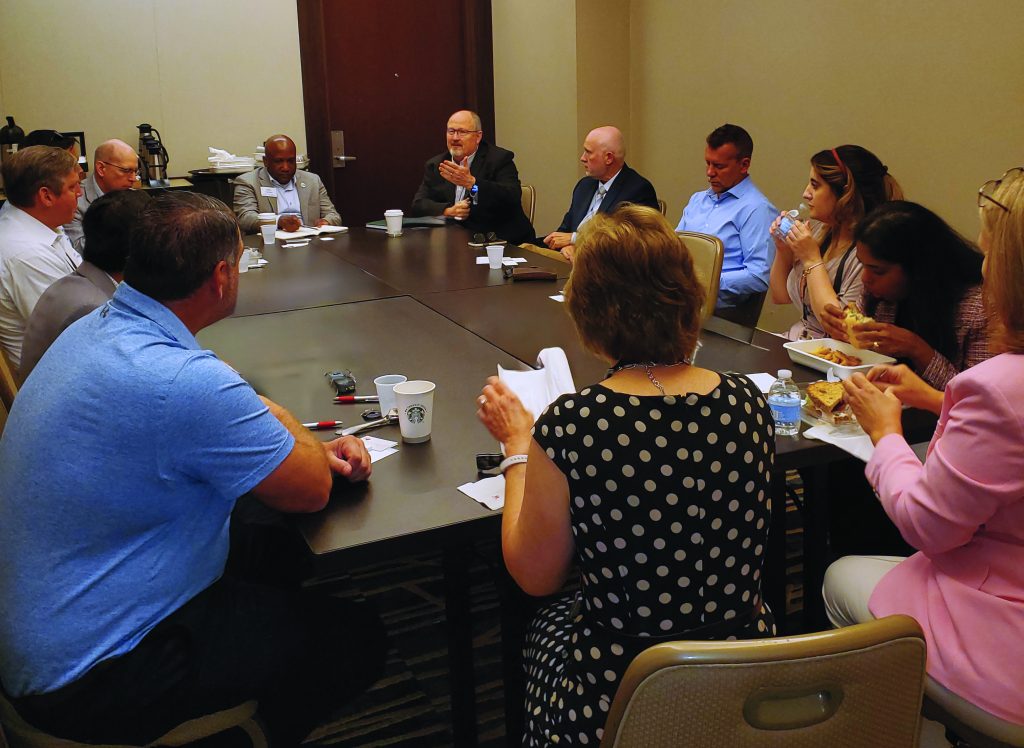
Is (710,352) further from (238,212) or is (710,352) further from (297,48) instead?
(297,48)

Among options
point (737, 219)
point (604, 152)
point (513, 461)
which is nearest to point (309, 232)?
point (604, 152)

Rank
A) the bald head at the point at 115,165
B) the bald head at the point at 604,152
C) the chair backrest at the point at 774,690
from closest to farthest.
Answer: the chair backrest at the point at 774,690
the bald head at the point at 604,152
the bald head at the point at 115,165

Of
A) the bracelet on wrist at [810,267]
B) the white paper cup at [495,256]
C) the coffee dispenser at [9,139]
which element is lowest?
the white paper cup at [495,256]

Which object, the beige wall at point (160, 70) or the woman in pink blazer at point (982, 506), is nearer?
the woman in pink blazer at point (982, 506)

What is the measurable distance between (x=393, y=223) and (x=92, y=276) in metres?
2.50

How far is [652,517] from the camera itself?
1.29 m

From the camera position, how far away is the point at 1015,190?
140 centimetres

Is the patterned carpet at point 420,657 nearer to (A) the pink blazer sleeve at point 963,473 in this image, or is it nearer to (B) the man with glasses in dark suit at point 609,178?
(A) the pink blazer sleeve at point 963,473

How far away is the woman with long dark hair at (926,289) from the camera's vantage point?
2.25 metres

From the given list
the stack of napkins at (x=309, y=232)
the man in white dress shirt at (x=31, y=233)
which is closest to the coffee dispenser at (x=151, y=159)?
the stack of napkins at (x=309, y=232)

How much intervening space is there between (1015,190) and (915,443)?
2.55 ft

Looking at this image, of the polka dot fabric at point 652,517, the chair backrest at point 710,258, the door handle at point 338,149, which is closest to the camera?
the polka dot fabric at point 652,517

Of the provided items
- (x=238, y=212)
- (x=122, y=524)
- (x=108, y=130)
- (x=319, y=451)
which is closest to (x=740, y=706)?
(x=319, y=451)

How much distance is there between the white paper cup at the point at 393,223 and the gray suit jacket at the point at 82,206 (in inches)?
59.3
